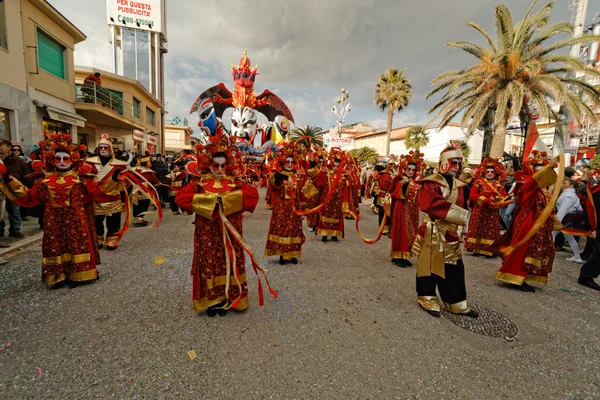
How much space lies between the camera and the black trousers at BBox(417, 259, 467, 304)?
→ 10.9ft

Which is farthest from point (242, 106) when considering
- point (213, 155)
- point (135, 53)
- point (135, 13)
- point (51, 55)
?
point (213, 155)

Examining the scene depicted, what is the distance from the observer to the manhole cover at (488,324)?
3.01 meters

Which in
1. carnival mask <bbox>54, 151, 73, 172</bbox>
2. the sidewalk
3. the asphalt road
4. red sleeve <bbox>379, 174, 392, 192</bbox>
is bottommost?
the asphalt road

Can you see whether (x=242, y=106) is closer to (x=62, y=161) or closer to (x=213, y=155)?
(x=62, y=161)

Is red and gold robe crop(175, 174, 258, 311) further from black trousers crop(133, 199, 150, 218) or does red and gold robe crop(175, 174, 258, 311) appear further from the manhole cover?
black trousers crop(133, 199, 150, 218)

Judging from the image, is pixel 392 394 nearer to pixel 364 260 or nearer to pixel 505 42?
pixel 364 260

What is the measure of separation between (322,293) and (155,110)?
91.8ft

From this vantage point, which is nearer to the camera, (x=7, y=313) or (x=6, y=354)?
(x=6, y=354)

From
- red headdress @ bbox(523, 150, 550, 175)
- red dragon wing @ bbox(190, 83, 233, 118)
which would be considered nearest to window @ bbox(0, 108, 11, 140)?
red dragon wing @ bbox(190, 83, 233, 118)

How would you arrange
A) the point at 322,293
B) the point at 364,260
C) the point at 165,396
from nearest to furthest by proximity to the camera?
the point at 165,396 < the point at 322,293 < the point at 364,260

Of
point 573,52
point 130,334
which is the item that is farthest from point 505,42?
point 130,334

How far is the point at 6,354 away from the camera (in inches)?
95.4

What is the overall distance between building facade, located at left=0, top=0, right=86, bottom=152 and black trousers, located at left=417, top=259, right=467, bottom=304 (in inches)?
427

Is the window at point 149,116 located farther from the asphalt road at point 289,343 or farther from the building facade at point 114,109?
the asphalt road at point 289,343
